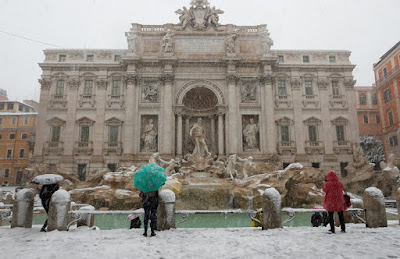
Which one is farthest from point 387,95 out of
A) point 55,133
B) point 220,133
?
point 55,133

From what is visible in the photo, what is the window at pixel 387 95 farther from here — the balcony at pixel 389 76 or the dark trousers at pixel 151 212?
the dark trousers at pixel 151 212

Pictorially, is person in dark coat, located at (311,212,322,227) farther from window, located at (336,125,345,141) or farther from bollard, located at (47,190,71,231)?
window, located at (336,125,345,141)

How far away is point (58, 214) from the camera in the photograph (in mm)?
7238

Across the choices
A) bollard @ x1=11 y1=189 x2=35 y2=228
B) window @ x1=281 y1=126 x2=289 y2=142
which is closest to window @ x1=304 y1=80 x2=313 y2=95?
window @ x1=281 y1=126 x2=289 y2=142

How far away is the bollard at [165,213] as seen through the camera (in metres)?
7.19

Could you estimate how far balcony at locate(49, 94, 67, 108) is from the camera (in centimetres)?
2642

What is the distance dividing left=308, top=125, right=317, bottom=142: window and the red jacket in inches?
832

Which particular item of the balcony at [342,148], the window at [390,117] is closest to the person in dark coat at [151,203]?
the balcony at [342,148]

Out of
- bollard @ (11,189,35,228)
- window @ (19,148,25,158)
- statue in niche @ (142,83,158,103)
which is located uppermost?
statue in niche @ (142,83,158,103)

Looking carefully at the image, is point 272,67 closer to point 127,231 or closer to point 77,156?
point 77,156

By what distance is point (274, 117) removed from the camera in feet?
86.6

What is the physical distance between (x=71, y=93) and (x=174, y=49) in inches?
460

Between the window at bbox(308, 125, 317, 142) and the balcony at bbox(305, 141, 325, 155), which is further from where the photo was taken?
the window at bbox(308, 125, 317, 142)

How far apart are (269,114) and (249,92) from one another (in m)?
3.17
